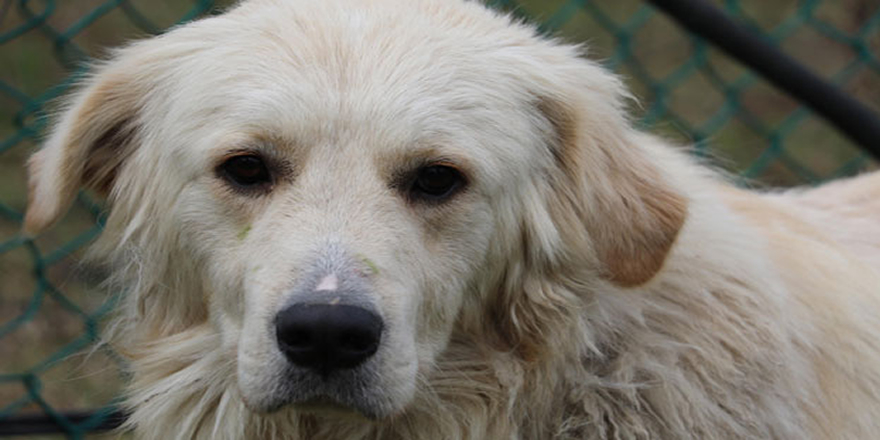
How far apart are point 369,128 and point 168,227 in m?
0.53

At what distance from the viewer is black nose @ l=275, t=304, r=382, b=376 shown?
2.19 m

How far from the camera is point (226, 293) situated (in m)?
2.49

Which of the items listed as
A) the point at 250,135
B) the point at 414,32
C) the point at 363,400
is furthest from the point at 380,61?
the point at 363,400

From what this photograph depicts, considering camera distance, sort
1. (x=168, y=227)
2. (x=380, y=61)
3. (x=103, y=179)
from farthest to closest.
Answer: (x=103, y=179), (x=168, y=227), (x=380, y=61)

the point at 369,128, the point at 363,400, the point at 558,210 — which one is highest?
the point at 369,128

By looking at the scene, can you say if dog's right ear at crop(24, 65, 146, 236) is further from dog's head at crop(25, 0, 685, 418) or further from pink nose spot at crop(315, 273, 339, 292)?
pink nose spot at crop(315, 273, 339, 292)

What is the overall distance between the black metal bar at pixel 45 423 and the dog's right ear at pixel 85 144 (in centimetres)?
120

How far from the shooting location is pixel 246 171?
8.07ft

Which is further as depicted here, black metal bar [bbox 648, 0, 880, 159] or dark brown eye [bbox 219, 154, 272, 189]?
Result: black metal bar [bbox 648, 0, 880, 159]

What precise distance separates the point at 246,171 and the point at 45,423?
1786 millimetres

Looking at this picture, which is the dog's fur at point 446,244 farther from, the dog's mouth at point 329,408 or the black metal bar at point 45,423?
the black metal bar at point 45,423

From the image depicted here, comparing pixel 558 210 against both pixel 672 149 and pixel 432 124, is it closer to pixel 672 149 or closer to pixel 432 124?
pixel 432 124

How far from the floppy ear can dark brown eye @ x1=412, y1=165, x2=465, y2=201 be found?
27 cm

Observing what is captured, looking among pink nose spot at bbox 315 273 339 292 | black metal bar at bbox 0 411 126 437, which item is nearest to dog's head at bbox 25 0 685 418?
pink nose spot at bbox 315 273 339 292
